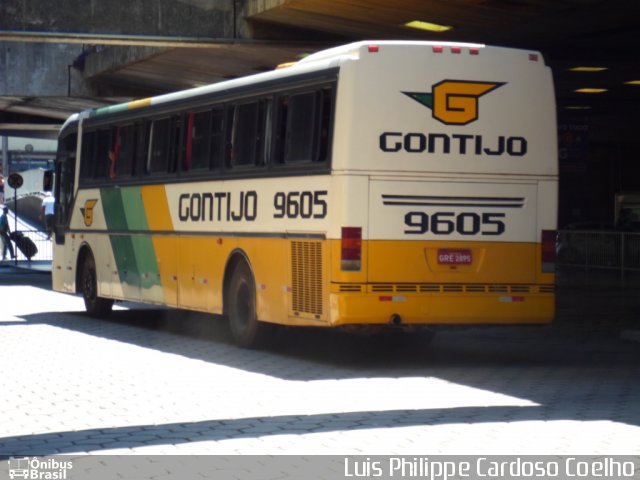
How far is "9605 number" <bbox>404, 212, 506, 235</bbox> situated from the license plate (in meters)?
0.18

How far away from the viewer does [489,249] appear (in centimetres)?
1563

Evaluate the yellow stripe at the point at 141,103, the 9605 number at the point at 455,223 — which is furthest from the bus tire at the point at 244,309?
the yellow stripe at the point at 141,103

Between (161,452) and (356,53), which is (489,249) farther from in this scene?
(161,452)

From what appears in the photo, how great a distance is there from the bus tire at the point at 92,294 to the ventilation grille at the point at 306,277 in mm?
7701

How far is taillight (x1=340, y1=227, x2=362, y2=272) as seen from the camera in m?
15.0

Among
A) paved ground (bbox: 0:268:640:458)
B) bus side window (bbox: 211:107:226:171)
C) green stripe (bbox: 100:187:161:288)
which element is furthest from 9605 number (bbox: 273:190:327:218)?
green stripe (bbox: 100:187:161:288)

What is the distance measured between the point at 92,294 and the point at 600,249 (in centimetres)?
2015

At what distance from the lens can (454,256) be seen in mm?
15492

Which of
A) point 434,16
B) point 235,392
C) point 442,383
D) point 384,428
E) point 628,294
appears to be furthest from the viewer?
point 628,294

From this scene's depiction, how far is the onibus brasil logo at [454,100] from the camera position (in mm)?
15430

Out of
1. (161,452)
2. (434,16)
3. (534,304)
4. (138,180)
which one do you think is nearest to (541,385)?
(534,304)

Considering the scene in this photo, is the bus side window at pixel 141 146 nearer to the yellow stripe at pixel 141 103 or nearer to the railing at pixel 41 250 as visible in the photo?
the yellow stripe at pixel 141 103

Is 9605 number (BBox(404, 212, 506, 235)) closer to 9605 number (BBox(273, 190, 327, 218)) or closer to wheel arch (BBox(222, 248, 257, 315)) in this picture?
9605 number (BBox(273, 190, 327, 218))

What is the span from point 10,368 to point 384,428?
5.87 metres
